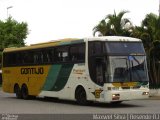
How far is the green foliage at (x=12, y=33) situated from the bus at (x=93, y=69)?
31981 millimetres

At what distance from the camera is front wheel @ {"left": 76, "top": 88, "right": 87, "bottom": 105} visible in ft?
83.1

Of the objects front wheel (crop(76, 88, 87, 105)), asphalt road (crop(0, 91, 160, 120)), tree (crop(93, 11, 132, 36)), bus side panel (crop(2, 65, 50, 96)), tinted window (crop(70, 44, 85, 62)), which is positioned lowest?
asphalt road (crop(0, 91, 160, 120))

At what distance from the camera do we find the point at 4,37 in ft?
202

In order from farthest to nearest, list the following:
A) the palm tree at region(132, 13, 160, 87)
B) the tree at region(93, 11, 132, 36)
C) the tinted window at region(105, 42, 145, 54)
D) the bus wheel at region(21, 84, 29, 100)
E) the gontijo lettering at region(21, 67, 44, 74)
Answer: the tree at region(93, 11, 132, 36) → the palm tree at region(132, 13, 160, 87) → the bus wheel at region(21, 84, 29, 100) → the gontijo lettering at region(21, 67, 44, 74) → the tinted window at region(105, 42, 145, 54)

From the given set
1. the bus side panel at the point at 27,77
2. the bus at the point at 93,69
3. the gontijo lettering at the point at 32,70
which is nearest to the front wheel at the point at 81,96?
the bus at the point at 93,69

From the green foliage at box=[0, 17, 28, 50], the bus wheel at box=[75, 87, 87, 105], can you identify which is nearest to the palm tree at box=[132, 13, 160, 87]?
the bus wheel at box=[75, 87, 87, 105]

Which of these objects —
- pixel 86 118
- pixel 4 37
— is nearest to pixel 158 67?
pixel 86 118

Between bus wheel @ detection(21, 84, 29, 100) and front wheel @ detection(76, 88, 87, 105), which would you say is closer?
front wheel @ detection(76, 88, 87, 105)

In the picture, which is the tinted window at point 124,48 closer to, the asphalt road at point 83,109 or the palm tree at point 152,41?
the asphalt road at point 83,109

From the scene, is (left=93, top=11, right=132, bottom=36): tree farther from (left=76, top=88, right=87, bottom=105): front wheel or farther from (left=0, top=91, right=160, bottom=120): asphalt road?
(left=76, top=88, right=87, bottom=105): front wheel

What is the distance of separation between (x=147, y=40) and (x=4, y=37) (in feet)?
87.7

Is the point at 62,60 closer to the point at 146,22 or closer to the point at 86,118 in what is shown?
the point at 86,118

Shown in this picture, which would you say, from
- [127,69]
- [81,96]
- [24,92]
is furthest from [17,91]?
[127,69]

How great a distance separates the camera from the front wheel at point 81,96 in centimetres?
2534
